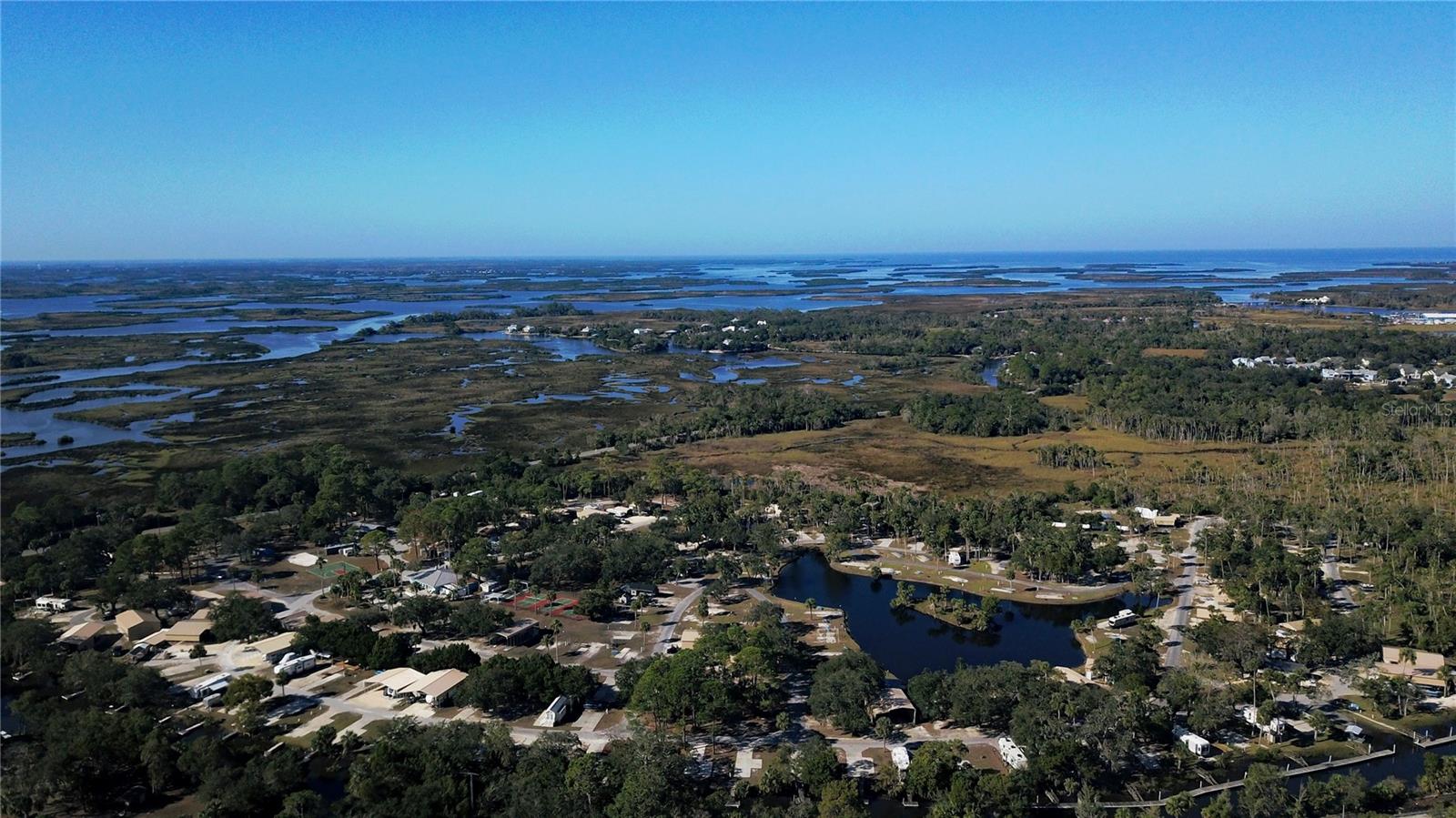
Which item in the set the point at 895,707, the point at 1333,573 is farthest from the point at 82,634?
the point at 1333,573

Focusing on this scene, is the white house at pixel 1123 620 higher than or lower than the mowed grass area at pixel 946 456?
lower

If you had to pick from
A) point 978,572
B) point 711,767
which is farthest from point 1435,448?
point 711,767

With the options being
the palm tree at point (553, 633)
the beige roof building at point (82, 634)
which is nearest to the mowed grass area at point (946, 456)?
the palm tree at point (553, 633)

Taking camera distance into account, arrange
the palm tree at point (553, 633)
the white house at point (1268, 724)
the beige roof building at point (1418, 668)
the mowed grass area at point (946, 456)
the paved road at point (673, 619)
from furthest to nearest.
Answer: the mowed grass area at point (946, 456) → the paved road at point (673, 619) → the palm tree at point (553, 633) → the beige roof building at point (1418, 668) → the white house at point (1268, 724)

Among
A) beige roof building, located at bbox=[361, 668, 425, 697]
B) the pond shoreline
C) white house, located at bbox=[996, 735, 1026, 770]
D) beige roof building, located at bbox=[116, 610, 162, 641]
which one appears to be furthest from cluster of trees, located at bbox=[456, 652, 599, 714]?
the pond shoreline

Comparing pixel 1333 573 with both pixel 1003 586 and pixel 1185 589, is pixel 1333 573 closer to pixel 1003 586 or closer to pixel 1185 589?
pixel 1185 589

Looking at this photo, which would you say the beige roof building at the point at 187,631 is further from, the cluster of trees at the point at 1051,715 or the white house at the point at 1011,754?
the white house at the point at 1011,754
